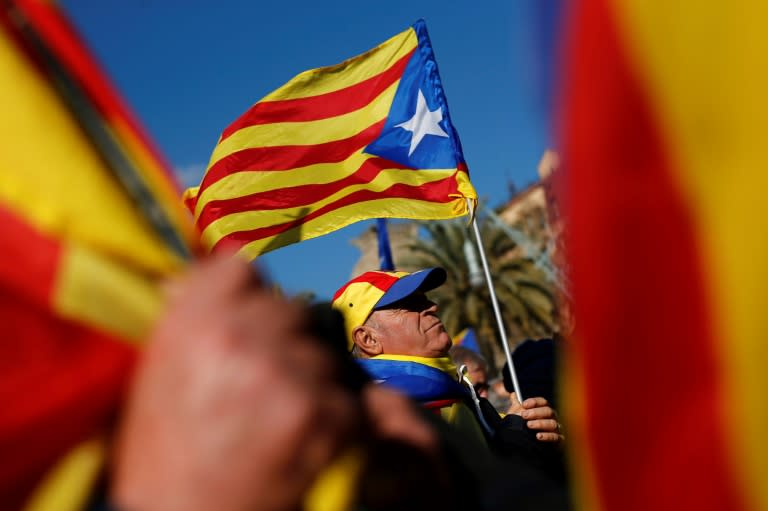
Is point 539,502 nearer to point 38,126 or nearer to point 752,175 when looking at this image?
point 752,175

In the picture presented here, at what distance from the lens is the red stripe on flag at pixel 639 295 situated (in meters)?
0.89

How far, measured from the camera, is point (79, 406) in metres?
0.89

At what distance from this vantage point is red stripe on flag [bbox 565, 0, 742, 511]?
890mm

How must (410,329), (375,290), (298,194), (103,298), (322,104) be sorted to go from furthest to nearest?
(322,104) → (298,194) → (375,290) → (410,329) → (103,298)

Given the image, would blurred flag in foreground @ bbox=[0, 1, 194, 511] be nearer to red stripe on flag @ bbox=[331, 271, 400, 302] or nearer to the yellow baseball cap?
the yellow baseball cap

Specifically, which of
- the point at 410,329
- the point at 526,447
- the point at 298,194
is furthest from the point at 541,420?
the point at 298,194

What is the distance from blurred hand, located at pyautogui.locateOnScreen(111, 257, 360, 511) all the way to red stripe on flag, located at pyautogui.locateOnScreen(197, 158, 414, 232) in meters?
4.56

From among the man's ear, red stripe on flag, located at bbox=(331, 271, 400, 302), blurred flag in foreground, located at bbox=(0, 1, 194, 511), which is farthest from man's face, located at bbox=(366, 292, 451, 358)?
blurred flag in foreground, located at bbox=(0, 1, 194, 511)

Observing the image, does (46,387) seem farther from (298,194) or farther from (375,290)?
(298,194)

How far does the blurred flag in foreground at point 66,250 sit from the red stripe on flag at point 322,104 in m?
4.46

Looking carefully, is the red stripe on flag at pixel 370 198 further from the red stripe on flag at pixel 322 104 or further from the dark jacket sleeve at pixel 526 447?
the dark jacket sleeve at pixel 526 447

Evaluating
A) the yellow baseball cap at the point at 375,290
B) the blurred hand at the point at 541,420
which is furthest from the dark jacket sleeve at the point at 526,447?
the yellow baseball cap at the point at 375,290

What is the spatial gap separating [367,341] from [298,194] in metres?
1.86

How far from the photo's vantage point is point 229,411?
82 cm
